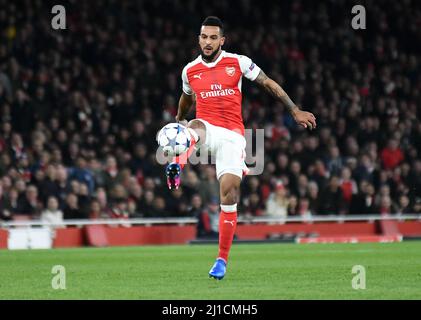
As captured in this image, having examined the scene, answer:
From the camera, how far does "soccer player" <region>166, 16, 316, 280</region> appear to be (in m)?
10.8

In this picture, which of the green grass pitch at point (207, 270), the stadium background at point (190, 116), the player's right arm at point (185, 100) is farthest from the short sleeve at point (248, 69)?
the stadium background at point (190, 116)

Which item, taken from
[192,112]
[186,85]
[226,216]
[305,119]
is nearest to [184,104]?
[186,85]

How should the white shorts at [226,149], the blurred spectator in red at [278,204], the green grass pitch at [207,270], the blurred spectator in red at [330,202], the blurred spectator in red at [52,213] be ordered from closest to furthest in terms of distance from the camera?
the green grass pitch at [207,270] → the white shorts at [226,149] → the blurred spectator in red at [52,213] → the blurred spectator in red at [278,204] → the blurred spectator in red at [330,202]

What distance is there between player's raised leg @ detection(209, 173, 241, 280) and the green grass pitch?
20cm

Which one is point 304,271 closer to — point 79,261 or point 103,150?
point 79,261

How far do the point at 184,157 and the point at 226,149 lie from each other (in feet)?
1.70

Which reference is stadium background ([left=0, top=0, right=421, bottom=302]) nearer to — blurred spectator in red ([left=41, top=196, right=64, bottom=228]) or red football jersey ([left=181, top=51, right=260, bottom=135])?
blurred spectator in red ([left=41, top=196, right=64, bottom=228])

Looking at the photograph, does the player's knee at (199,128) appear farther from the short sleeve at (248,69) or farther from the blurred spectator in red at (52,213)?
the blurred spectator in red at (52,213)

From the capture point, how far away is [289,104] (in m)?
10.7

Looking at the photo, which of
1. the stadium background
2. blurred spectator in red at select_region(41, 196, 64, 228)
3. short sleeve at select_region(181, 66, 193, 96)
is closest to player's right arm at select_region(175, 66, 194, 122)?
short sleeve at select_region(181, 66, 193, 96)

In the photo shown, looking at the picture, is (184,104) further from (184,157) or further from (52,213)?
(52,213)

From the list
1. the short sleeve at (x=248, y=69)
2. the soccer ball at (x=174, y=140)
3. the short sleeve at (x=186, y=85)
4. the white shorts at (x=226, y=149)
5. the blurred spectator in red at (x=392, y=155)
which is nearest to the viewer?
the soccer ball at (x=174, y=140)

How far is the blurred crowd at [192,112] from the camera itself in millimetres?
20281

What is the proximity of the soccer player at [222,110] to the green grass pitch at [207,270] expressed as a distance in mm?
707
